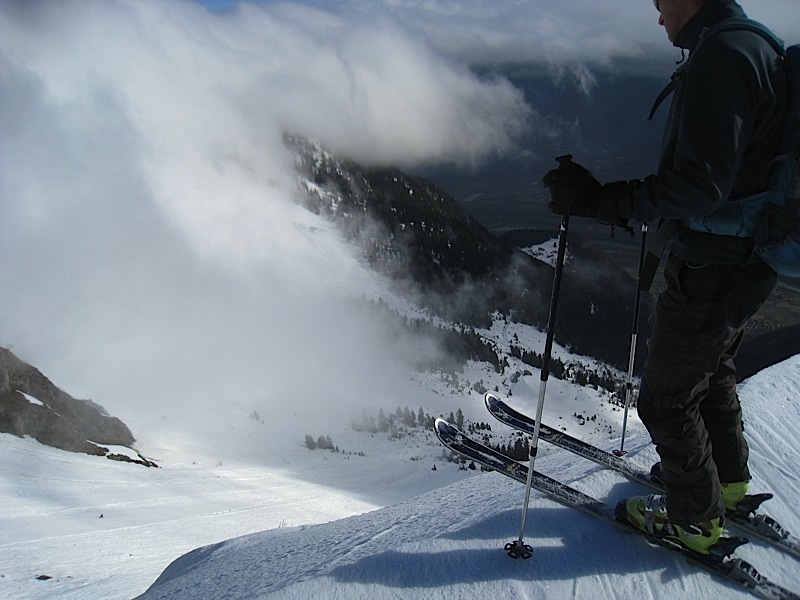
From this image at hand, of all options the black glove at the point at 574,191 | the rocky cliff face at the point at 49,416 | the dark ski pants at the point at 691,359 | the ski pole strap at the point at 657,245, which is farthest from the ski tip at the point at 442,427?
the rocky cliff face at the point at 49,416

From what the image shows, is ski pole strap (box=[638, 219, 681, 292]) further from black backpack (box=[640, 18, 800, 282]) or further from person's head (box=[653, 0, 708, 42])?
person's head (box=[653, 0, 708, 42])

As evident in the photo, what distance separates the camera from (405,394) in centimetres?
12362

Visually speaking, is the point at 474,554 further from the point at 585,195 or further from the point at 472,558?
the point at 585,195

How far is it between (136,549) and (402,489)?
→ 110 feet

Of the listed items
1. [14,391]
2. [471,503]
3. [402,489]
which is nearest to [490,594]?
[471,503]

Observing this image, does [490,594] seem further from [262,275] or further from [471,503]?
[262,275]

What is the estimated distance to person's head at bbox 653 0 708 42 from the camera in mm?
3137

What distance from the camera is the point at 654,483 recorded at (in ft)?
15.3

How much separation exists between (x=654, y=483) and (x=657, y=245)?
86.8 inches

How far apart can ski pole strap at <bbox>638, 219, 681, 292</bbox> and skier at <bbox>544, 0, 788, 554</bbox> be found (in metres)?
0.03

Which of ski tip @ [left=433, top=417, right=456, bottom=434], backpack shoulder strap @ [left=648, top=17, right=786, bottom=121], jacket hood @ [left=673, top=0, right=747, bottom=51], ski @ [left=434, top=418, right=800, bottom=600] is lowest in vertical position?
ski @ [left=434, top=418, right=800, bottom=600]

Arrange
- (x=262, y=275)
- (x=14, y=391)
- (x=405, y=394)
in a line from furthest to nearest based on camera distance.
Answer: (x=262, y=275)
(x=405, y=394)
(x=14, y=391)

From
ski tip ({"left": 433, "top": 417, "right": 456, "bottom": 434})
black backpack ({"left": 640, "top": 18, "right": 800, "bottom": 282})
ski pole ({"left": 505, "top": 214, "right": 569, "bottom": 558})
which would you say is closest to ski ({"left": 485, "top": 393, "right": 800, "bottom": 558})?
ski tip ({"left": 433, "top": 417, "right": 456, "bottom": 434})

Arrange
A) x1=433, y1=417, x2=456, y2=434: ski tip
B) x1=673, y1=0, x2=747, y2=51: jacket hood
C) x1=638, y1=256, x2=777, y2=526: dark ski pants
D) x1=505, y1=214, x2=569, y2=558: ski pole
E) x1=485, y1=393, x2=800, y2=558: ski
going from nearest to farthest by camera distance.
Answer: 1. x1=673, y1=0, x2=747, y2=51: jacket hood
2. x1=638, y1=256, x2=777, y2=526: dark ski pants
3. x1=505, y1=214, x2=569, y2=558: ski pole
4. x1=485, y1=393, x2=800, y2=558: ski
5. x1=433, y1=417, x2=456, y2=434: ski tip
